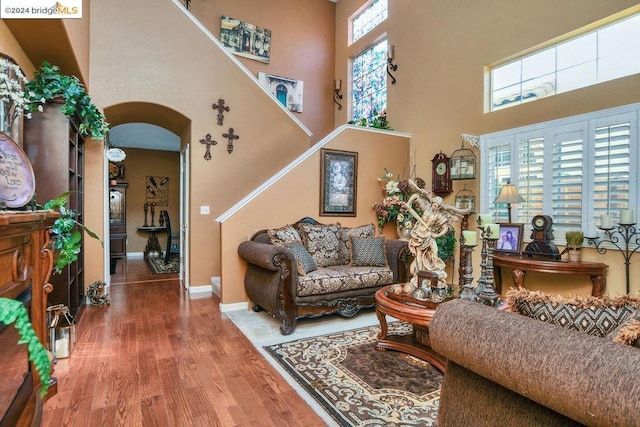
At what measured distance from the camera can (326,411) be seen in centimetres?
195

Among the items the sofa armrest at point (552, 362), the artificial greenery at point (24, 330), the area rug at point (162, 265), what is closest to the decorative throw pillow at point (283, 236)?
the sofa armrest at point (552, 362)

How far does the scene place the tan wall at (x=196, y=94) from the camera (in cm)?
436

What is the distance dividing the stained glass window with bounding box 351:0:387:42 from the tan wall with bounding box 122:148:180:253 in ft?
19.0

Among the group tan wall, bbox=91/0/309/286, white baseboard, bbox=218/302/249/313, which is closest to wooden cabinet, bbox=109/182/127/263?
tan wall, bbox=91/0/309/286

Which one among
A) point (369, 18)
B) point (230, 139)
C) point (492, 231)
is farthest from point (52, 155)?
point (369, 18)

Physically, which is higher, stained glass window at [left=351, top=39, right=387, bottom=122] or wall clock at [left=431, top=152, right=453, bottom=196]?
stained glass window at [left=351, top=39, right=387, bottom=122]

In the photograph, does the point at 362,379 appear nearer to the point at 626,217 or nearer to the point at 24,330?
the point at 24,330

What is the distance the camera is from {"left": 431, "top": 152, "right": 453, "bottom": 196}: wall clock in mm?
4684

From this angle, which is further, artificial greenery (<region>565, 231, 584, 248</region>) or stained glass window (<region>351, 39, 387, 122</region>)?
stained glass window (<region>351, 39, 387, 122</region>)

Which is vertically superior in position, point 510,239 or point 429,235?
point 429,235

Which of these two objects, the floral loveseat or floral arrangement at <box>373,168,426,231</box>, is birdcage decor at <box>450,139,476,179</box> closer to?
floral arrangement at <box>373,168,426,231</box>

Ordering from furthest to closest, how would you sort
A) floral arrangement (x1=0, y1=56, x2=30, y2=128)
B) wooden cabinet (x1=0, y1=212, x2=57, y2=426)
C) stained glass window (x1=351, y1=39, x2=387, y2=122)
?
stained glass window (x1=351, y1=39, x2=387, y2=122) < floral arrangement (x1=0, y1=56, x2=30, y2=128) < wooden cabinet (x1=0, y1=212, x2=57, y2=426)

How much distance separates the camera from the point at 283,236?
3803mm

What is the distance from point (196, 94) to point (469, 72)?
12.5ft
